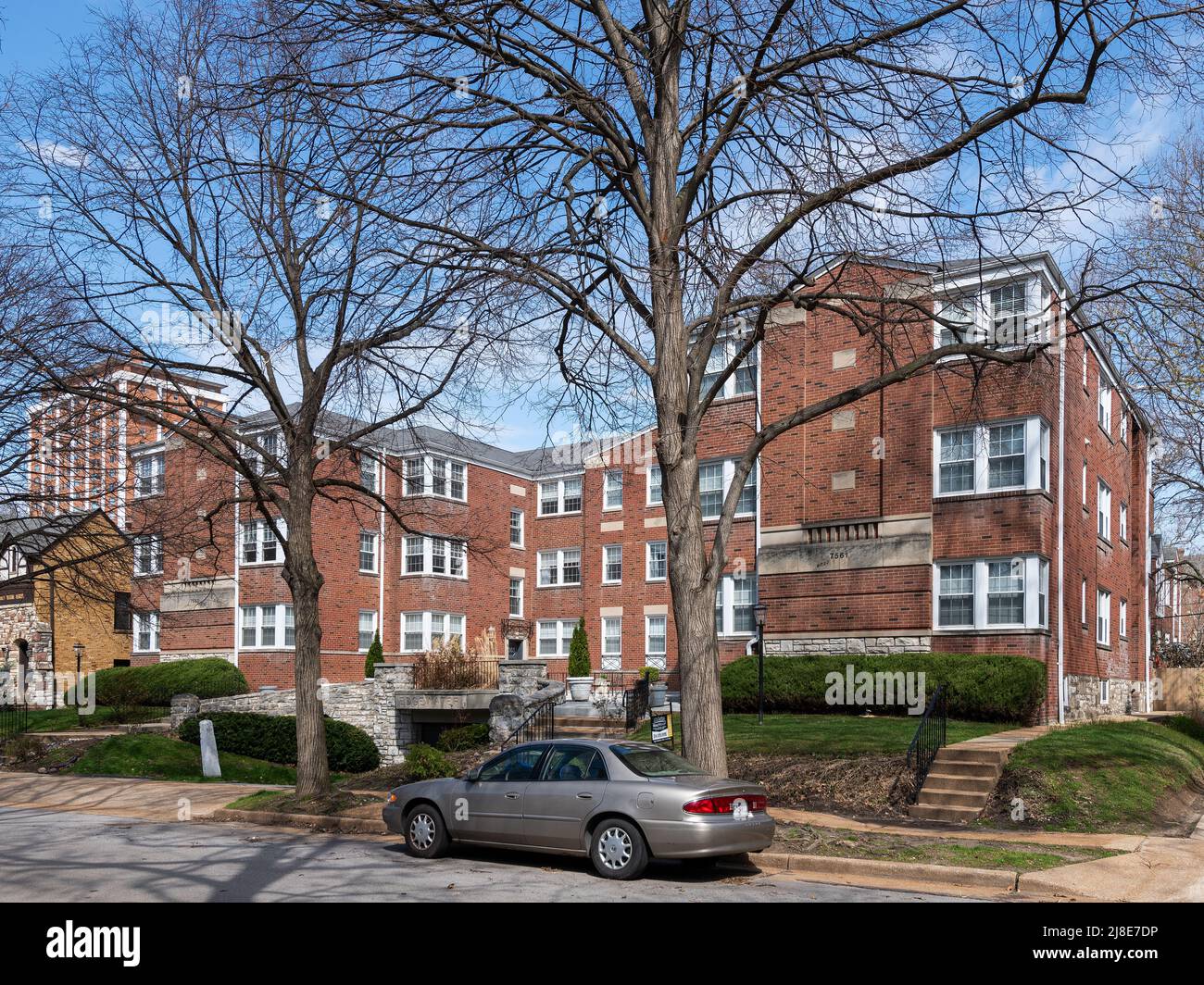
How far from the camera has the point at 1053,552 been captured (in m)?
25.7

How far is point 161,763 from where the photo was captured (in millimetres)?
26094

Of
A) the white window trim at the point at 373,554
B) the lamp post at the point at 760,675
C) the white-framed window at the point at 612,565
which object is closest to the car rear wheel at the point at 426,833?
the lamp post at the point at 760,675

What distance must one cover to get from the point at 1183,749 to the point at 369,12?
21076 mm

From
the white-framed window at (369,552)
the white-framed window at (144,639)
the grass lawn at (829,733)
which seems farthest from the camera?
the white-framed window at (144,639)

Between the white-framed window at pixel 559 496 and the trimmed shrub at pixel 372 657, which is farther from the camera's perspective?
the white-framed window at pixel 559 496

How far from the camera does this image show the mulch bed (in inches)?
642

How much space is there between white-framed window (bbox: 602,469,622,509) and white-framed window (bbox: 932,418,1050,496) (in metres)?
13.6

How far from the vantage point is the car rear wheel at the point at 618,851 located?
440 inches

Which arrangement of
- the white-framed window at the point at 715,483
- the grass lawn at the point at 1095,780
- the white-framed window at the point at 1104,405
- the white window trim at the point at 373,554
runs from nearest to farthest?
1. the grass lawn at the point at 1095,780
2. the white-framed window at the point at 1104,405
3. the white-framed window at the point at 715,483
4. the white window trim at the point at 373,554

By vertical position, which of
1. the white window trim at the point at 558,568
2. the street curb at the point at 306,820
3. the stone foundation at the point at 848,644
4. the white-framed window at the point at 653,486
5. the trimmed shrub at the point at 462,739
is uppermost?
the white-framed window at the point at 653,486

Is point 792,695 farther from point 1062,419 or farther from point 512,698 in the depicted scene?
point 1062,419

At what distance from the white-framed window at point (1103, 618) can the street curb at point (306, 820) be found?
22570mm

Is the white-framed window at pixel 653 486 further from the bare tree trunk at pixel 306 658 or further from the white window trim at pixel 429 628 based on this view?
the bare tree trunk at pixel 306 658

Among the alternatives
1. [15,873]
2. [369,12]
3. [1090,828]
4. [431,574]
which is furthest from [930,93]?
[431,574]
